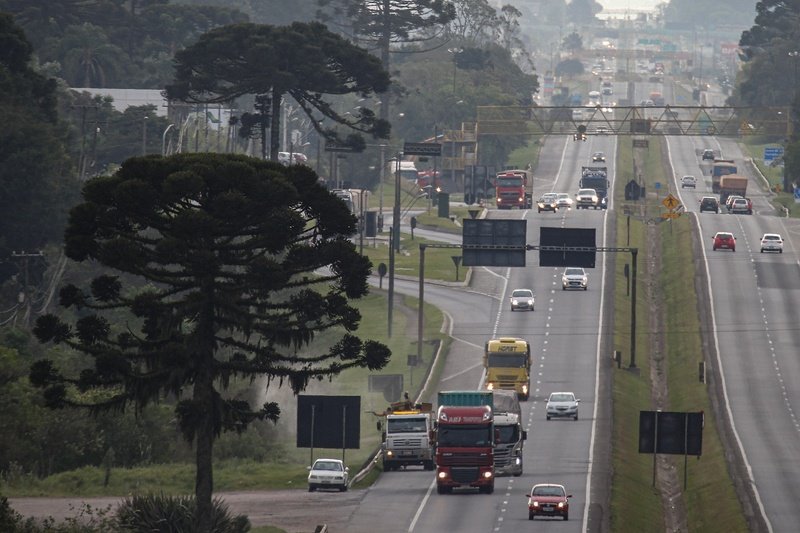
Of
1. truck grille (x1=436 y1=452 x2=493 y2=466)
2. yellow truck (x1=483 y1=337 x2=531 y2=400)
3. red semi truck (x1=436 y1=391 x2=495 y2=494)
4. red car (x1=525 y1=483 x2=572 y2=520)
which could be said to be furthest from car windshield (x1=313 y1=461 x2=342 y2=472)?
yellow truck (x1=483 y1=337 x2=531 y2=400)

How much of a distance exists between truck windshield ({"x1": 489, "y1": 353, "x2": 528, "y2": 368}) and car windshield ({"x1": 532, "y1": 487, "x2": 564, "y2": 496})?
3293 centimetres

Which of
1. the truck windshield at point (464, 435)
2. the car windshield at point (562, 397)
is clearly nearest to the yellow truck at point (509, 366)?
the car windshield at point (562, 397)

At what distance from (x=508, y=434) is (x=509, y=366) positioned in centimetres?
2521

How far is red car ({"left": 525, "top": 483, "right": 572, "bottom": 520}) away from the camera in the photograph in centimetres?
6662

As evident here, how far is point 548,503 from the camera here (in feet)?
219

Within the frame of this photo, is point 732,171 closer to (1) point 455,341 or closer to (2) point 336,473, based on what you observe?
(1) point 455,341

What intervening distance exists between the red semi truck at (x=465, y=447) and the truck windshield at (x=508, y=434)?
3.15 meters

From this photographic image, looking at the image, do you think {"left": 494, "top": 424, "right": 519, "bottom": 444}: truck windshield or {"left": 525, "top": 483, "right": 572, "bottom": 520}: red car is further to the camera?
{"left": 494, "top": 424, "right": 519, "bottom": 444}: truck windshield

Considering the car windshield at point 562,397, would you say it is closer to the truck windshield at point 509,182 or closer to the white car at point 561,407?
the white car at point 561,407

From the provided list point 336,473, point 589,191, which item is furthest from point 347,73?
point 589,191

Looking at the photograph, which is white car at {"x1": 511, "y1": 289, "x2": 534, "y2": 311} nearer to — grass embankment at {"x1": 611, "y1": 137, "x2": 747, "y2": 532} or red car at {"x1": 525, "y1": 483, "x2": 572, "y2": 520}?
grass embankment at {"x1": 611, "y1": 137, "x2": 747, "y2": 532}

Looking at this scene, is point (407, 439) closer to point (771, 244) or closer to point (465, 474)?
point (465, 474)

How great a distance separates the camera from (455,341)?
4707 inches

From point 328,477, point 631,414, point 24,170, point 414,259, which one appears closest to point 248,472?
point 328,477
